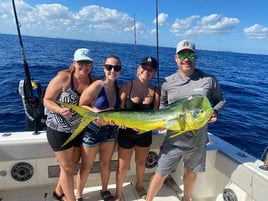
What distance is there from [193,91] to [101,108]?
855mm

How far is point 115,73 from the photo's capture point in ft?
7.91

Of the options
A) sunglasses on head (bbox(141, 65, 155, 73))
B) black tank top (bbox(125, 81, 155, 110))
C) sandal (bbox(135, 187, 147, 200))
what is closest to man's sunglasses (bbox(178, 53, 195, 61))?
sunglasses on head (bbox(141, 65, 155, 73))

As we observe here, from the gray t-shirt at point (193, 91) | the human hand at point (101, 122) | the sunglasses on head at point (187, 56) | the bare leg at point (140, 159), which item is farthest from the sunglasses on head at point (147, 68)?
the bare leg at point (140, 159)

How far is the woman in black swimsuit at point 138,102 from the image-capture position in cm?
251

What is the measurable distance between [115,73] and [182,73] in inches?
24.9

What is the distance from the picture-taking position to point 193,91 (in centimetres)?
240

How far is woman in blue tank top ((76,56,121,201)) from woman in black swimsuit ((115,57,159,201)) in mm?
95

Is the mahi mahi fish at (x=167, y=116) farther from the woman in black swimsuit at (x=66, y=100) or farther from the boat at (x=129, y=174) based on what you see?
the boat at (x=129, y=174)

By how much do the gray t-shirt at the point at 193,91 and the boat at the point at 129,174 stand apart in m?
0.48

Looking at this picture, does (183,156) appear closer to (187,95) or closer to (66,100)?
(187,95)

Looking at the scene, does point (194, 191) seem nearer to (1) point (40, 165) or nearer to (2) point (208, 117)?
(2) point (208, 117)

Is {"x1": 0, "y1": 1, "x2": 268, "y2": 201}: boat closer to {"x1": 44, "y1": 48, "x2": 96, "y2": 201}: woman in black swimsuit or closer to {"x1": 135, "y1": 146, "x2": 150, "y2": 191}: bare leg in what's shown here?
{"x1": 135, "y1": 146, "x2": 150, "y2": 191}: bare leg

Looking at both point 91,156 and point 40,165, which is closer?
point 91,156

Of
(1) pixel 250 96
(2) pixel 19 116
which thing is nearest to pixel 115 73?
(2) pixel 19 116
